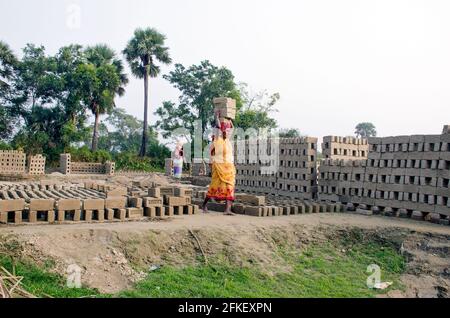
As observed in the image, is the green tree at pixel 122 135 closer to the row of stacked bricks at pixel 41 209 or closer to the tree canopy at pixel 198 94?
the tree canopy at pixel 198 94

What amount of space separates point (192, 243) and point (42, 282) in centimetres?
280

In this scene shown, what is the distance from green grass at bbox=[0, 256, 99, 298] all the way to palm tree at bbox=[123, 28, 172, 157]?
87.6 ft

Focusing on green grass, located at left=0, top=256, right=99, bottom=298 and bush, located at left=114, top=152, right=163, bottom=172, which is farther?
bush, located at left=114, top=152, right=163, bottom=172

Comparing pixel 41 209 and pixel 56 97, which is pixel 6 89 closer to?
pixel 56 97

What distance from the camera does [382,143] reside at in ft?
39.7

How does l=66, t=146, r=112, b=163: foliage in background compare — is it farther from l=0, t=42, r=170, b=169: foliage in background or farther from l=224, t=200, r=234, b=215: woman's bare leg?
l=224, t=200, r=234, b=215: woman's bare leg

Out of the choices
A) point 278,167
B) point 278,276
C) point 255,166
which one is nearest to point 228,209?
point 278,276

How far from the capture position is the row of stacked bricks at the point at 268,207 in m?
10.9

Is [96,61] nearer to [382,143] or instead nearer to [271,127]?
[271,127]

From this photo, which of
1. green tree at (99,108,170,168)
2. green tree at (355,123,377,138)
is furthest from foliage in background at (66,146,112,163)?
green tree at (355,123,377,138)

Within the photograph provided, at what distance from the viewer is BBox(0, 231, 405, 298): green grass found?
6121mm

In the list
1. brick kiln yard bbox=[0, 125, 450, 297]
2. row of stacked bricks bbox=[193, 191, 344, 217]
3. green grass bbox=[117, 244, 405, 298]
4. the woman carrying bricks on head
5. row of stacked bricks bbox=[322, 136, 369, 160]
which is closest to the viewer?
green grass bbox=[117, 244, 405, 298]

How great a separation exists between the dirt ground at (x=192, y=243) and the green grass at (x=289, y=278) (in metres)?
0.28

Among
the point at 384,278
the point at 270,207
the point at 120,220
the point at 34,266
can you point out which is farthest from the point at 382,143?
the point at 34,266
